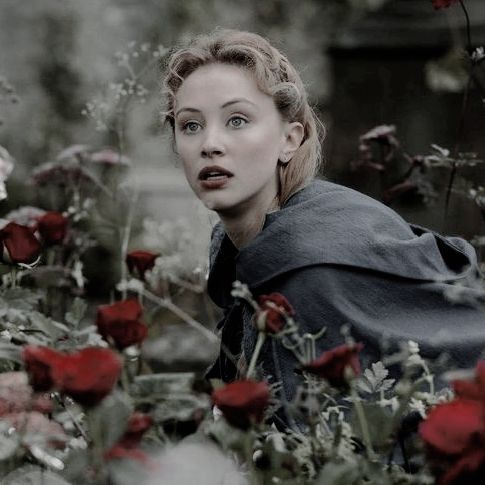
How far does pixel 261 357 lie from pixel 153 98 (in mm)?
3648

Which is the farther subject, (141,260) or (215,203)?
(215,203)

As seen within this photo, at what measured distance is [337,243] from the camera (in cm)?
196

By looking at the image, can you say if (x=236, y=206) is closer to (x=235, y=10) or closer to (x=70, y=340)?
(x=70, y=340)

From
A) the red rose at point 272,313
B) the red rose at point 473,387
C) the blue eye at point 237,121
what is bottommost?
the red rose at point 272,313

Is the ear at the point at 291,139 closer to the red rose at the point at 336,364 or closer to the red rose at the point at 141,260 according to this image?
the red rose at the point at 141,260

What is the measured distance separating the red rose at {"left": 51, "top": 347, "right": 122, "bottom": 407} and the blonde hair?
1203 mm

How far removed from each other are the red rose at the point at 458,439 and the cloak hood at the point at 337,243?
942 millimetres

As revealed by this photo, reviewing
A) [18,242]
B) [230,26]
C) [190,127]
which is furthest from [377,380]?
[230,26]

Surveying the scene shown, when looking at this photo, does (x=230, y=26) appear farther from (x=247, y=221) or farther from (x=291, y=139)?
(x=247, y=221)

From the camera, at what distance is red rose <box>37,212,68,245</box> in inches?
78.2

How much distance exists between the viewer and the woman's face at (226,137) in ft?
6.81

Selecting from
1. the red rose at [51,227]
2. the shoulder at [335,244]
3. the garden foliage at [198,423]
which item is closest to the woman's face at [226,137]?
the shoulder at [335,244]

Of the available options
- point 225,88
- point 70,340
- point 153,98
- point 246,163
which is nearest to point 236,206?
point 246,163

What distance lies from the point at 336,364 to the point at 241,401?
13 cm
